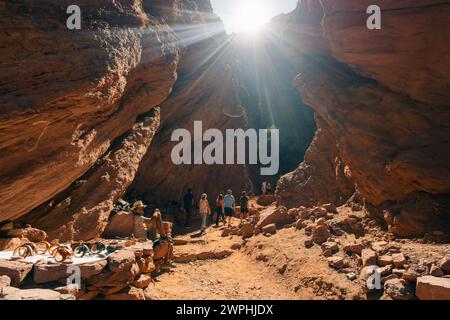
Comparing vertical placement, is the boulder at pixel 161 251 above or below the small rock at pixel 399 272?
below

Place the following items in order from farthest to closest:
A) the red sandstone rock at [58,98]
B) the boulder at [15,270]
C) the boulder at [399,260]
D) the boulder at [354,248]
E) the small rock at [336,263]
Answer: the red sandstone rock at [58,98] → the boulder at [354,248] → the small rock at [336,263] → the boulder at [399,260] → the boulder at [15,270]

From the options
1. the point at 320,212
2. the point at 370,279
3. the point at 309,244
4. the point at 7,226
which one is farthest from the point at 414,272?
the point at 7,226

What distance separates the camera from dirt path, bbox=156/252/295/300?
26.8ft

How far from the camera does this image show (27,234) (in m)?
9.38

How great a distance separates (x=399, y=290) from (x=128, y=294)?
4.88 m

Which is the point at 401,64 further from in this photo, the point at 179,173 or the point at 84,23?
the point at 179,173

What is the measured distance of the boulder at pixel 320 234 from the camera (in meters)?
9.88

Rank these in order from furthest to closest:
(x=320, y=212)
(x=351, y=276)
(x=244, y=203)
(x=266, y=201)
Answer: (x=266, y=201) < (x=244, y=203) < (x=320, y=212) < (x=351, y=276)

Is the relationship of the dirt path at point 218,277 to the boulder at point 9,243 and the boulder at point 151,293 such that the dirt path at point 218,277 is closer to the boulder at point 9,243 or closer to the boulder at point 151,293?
the boulder at point 151,293

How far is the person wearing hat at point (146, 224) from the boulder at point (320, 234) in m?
4.10

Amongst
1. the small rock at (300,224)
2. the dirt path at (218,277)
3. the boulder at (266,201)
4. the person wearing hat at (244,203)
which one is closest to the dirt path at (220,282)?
the dirt path at (218,277)

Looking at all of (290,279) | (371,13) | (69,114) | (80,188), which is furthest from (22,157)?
(371,13)

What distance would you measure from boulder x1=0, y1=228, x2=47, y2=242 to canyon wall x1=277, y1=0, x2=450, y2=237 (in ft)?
30.0

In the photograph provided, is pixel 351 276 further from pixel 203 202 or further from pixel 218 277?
pixel 203 202
